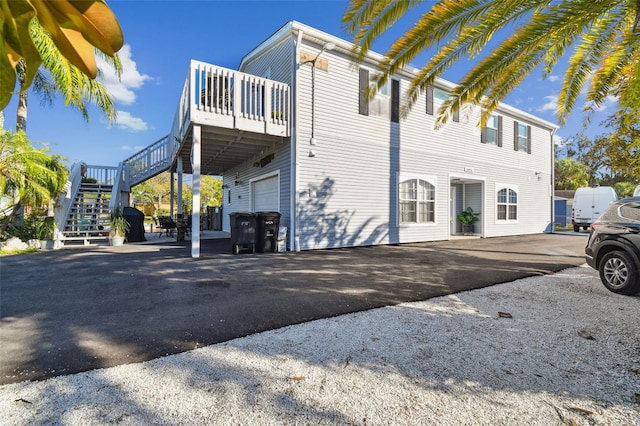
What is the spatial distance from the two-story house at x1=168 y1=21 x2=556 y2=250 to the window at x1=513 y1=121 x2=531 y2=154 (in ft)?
1.90

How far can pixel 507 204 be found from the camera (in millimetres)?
13500

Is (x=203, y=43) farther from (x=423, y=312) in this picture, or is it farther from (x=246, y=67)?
(x=423, y=312)

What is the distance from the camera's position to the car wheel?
4.18 m

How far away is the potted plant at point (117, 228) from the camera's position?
9461mm

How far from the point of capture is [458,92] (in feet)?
18.8

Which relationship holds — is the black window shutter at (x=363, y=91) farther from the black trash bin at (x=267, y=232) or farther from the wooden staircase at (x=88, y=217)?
the wooden staircase at (x=88, y=217)

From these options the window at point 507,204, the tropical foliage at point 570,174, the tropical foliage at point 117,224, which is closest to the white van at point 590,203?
the window at point 507,204

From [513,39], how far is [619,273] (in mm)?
3773

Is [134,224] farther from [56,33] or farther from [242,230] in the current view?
[56,33]

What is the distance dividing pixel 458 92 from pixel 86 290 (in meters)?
7.14

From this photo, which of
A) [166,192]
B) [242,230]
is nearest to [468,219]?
[242,230]

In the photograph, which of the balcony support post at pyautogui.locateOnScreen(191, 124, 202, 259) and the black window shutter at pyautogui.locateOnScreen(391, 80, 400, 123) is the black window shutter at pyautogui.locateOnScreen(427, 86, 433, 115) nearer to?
the black window shutter at pyautogui.locateOnScreen(391, 80, 400, 123)

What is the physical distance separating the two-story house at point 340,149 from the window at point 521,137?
578mm

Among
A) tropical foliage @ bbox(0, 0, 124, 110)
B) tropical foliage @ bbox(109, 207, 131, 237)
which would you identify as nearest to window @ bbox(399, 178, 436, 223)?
tropical foliage @ bbox(109, 207, 131, 237)
